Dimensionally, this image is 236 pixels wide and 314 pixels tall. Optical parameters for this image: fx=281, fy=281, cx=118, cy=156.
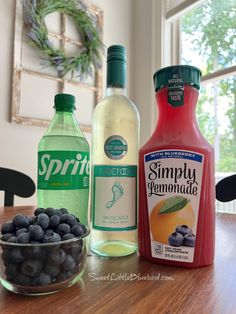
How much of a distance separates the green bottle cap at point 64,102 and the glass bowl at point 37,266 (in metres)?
0.21

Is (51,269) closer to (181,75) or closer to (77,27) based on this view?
(181,75)

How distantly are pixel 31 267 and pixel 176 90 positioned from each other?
0.91 feet

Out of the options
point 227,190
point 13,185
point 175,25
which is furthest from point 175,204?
point 175,25

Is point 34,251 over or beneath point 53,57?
beneath

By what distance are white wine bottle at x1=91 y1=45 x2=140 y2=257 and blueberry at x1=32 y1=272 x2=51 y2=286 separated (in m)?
0.14

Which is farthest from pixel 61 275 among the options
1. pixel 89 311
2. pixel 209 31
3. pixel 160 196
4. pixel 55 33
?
pixel 209 31

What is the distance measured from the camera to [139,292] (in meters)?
0.28

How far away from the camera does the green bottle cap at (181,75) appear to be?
1.23ft

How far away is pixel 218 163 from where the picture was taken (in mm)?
1625

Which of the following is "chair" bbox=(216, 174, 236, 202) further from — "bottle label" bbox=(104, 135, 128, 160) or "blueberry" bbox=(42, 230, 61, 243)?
"blueberry" bbox=(42, 230, 61, 243)

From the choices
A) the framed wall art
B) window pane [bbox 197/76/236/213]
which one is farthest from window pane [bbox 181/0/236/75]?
the framed wall art

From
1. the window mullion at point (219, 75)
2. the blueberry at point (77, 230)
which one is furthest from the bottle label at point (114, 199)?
the window mullion at point (219, 75)

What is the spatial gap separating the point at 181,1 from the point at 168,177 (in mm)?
1753

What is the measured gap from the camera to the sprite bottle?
378 mm
